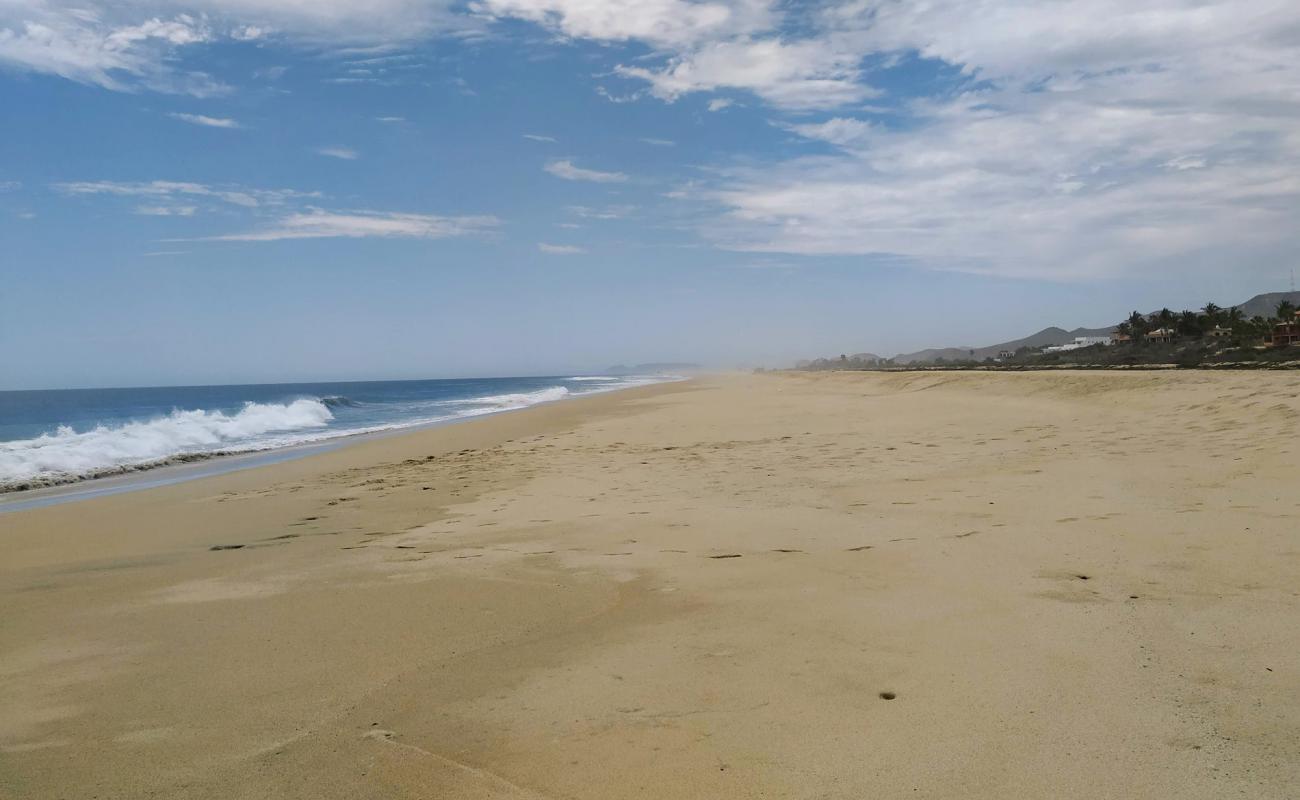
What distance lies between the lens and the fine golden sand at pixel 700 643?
8.05ft

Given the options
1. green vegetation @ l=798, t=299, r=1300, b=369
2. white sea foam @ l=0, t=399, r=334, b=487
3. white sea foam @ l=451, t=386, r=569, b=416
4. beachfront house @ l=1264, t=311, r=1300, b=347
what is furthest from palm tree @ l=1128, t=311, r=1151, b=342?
white sea foam @ l=0, t=399, r=334, b=487

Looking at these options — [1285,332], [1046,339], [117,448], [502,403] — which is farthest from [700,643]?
[1046,339]

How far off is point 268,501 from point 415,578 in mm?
5716

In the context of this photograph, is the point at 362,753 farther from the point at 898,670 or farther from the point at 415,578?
the point at 415,578

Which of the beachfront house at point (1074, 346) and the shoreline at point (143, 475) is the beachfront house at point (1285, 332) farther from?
the shoreline at point (143, 475)

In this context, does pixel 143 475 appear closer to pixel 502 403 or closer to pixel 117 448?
pixel 117 448

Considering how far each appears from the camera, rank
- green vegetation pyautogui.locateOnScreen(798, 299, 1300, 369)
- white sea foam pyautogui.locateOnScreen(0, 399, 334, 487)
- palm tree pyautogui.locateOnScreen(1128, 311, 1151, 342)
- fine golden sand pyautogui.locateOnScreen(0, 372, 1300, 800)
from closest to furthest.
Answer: fine golden sand pyautogui.locateOnScreen(0, 372, 1300, 800)
white sea foam pyautogui.locateOnScreen(0, 399, 334, 487)
green vegetation pyautogui.locateOnScreen(798, 299, 1300, 369)
palm tree pyautogui.locateOnScreen(1128, 311, 1151, 342)

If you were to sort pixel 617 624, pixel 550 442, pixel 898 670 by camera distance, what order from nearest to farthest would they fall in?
pixel 898 670
pixel 617 624
pixel 550 442

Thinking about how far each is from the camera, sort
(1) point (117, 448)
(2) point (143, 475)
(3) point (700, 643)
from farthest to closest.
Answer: (1) point (117, 448) → (2) point (143, 475) → (3) point (700, 643)

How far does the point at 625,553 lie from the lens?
548 centimetres

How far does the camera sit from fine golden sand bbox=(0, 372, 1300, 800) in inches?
96.6

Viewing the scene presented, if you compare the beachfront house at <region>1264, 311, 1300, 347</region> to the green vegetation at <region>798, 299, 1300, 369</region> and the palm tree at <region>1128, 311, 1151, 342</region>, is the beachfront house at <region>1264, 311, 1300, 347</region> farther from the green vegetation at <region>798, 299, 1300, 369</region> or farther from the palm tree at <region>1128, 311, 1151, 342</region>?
the palm tree at <region>1128, 311, 1151, 342</region>

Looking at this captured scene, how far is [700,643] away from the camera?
11.7 feet

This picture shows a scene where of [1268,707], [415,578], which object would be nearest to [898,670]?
[1268,707]
